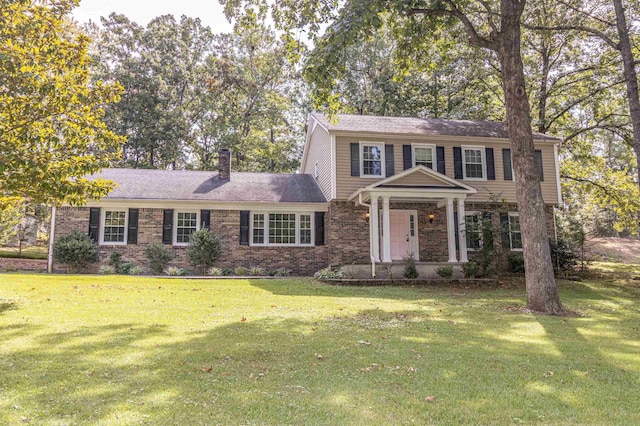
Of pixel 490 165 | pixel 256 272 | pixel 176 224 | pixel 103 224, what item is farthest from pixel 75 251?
pixel 490 165

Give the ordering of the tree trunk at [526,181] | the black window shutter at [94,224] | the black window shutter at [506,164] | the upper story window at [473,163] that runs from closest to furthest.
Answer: the tree trunk at [526,181] < the black window shutter at [94,224] < the upper story window at [473,163] < the black window shutter at [506,164]

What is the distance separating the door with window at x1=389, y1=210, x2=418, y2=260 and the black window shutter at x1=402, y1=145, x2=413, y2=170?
1740mm

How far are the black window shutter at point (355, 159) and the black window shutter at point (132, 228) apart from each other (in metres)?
8.16

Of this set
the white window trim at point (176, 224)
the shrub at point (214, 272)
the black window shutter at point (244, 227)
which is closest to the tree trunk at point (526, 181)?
the shrub at point (214, 272)

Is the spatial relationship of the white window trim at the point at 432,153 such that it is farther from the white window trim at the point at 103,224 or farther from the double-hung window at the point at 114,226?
the double-hung window at the point at 114,226

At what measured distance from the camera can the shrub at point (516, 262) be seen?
51.4 feet

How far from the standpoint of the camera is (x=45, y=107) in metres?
6.82

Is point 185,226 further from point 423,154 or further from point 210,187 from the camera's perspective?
point 423,154

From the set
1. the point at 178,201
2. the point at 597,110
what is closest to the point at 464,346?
the point at 178,201

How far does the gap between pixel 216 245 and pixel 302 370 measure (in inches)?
456

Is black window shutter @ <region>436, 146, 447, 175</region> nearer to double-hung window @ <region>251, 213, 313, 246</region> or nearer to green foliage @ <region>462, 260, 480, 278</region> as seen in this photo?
green foliage @ <region>462, 260, 480, 278</region>

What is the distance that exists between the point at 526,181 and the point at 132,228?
13.1m

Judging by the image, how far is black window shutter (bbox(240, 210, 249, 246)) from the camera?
15992mm

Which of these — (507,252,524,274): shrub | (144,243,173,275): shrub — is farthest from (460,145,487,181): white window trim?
(144,243,173,275): shrub
